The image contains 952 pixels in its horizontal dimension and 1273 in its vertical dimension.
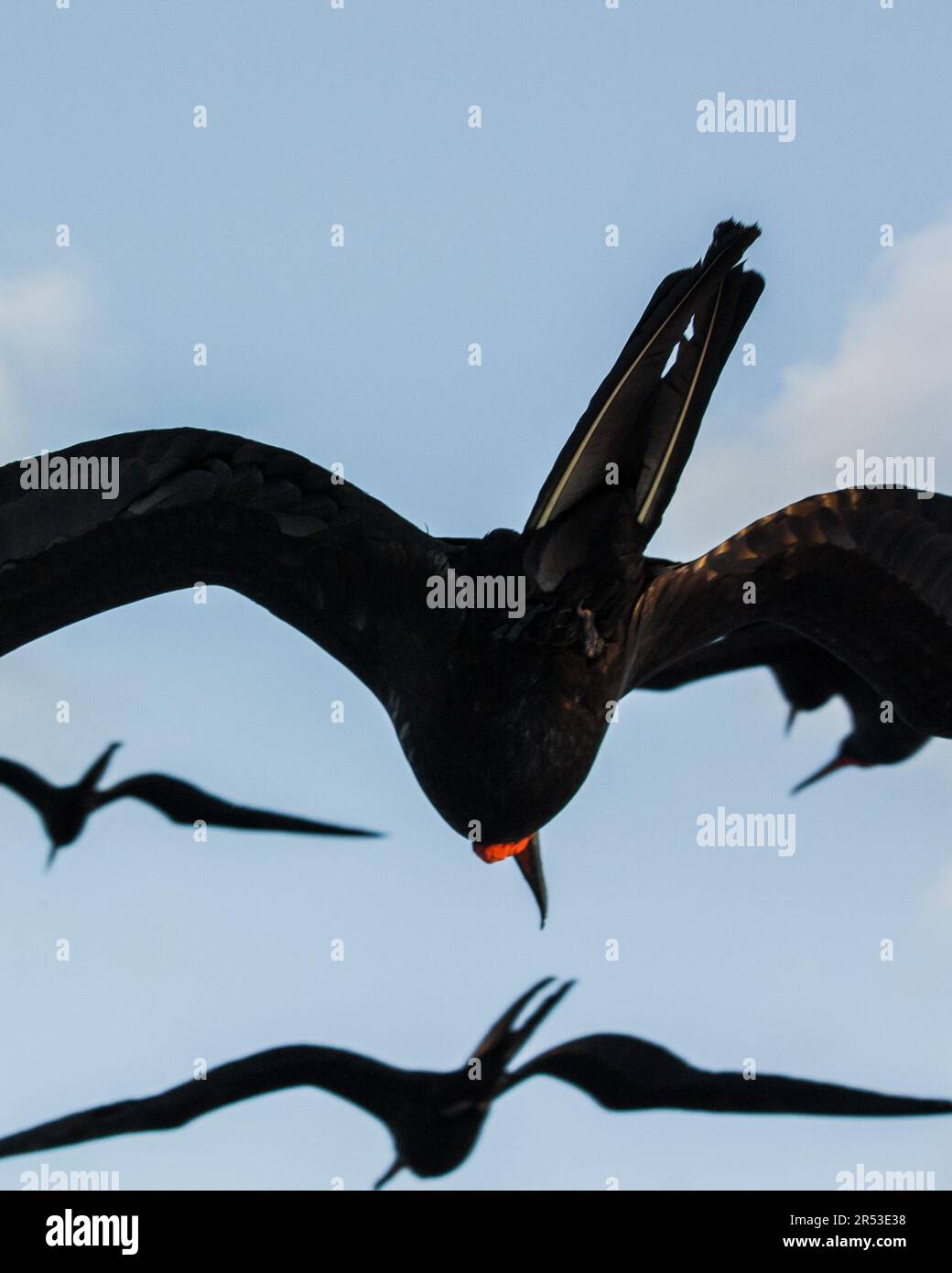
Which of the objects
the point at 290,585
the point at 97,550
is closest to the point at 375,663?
the point at 290,585

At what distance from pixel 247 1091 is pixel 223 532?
2.26 meters

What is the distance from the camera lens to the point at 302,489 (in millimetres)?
4656

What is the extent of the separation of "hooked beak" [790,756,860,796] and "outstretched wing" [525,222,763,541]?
256 centimetres

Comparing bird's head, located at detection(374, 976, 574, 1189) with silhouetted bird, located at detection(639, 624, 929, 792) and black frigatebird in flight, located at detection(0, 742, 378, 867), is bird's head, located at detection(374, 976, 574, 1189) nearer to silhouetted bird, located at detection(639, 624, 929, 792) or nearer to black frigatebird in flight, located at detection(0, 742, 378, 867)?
black frigatebird in flight, located at detection(0, 742, 378, 867)

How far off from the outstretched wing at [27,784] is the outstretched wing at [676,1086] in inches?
89.7

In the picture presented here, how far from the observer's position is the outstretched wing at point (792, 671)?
21.6 ft

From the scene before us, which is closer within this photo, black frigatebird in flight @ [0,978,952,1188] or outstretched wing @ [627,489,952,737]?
outstretched wing @ [627,489,952,737]

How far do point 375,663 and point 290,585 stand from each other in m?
0.37

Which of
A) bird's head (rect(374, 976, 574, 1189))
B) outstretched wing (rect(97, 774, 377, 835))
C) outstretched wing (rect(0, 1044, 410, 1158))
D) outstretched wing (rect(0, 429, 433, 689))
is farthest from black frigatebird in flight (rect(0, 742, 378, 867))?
outstretched wing (rect(0, 429, 433, 689))

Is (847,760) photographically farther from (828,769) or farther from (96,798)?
(96,798)

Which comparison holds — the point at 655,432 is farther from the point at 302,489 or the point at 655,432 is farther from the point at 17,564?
the point at 17,564

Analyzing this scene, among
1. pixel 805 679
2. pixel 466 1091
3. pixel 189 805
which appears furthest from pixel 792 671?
pixel 189 805

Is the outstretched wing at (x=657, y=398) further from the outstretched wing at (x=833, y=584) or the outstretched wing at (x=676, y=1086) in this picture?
the outstretched wing at (x=676, y=1086)

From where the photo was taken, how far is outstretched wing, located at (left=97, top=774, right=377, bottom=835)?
6102 millimetres
